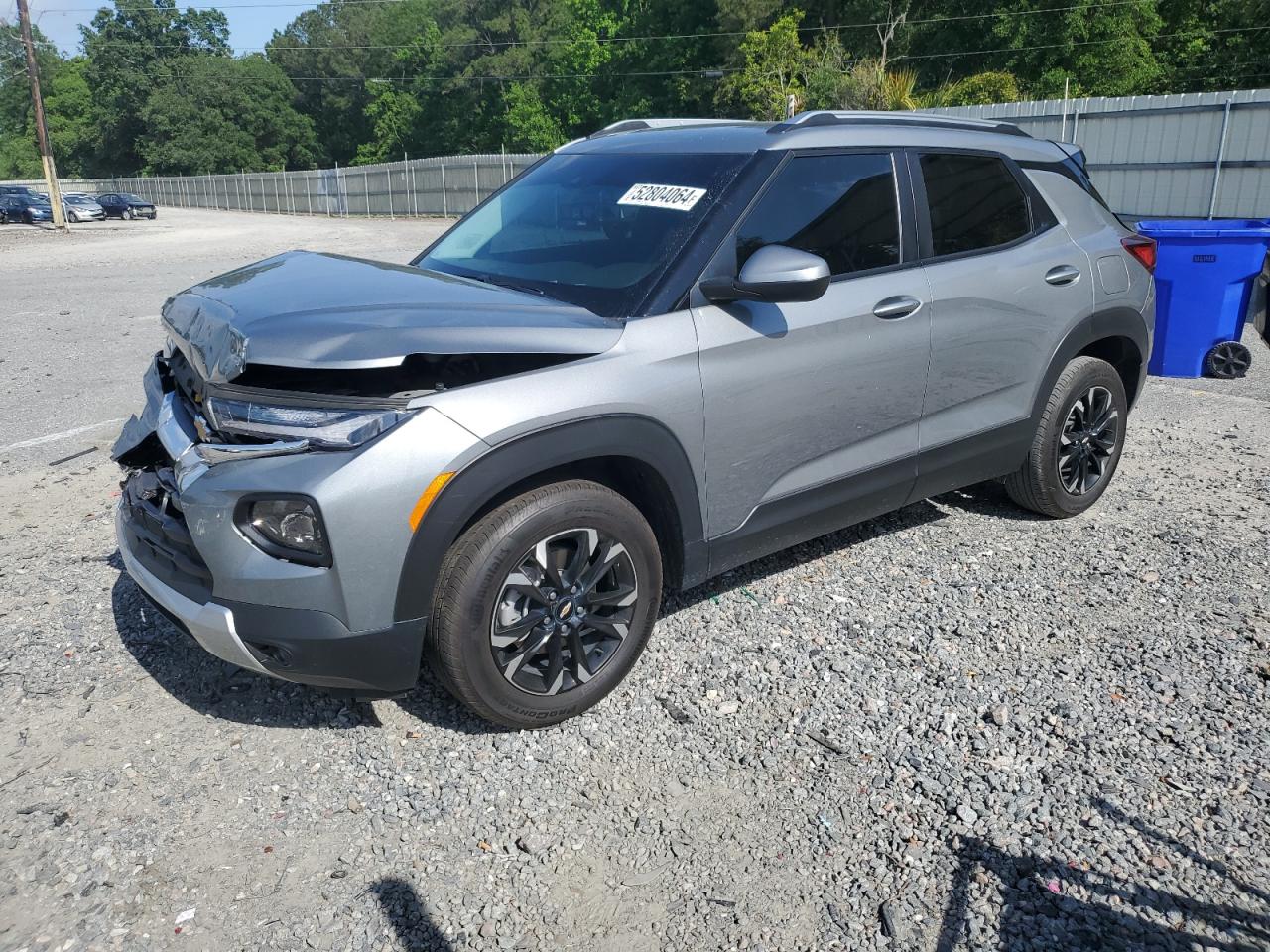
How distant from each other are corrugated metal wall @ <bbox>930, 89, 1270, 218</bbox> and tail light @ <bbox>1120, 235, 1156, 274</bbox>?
9984 mm

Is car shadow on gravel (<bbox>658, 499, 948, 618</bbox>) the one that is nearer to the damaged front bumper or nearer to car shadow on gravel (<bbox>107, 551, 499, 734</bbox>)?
car shadow on gravel (<bbox>107, 551, 499, 734</bbox>)

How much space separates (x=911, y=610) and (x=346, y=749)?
7.43ft

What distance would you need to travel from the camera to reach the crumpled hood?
2.95 m

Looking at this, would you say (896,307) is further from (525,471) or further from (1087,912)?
(1087,912)

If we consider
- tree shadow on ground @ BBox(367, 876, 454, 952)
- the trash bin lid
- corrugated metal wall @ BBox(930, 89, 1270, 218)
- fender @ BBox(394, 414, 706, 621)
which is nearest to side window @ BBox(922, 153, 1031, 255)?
fender @ BBox(394, 414, 706, 621)

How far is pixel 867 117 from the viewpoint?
14.3 feet

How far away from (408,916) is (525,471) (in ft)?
4.06

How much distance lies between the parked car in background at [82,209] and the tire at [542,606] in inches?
1801

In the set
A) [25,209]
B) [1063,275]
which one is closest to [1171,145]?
[1063,275]

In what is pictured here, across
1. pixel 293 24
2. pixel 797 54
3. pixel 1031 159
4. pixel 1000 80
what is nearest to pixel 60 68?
pixel 293 24

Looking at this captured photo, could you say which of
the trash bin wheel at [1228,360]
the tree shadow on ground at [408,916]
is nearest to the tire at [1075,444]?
the tree shadow on ground at [408,916]

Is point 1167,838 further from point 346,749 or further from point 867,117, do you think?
point 867,117

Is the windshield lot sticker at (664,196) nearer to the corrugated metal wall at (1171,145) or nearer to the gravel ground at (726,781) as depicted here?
the gravel ground at (726,781)

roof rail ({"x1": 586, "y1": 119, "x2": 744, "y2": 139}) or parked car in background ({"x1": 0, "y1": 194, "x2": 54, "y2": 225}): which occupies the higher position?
roof rail ({"x1": 586, "y1": 119, "x2": 744, "y2": 139})
